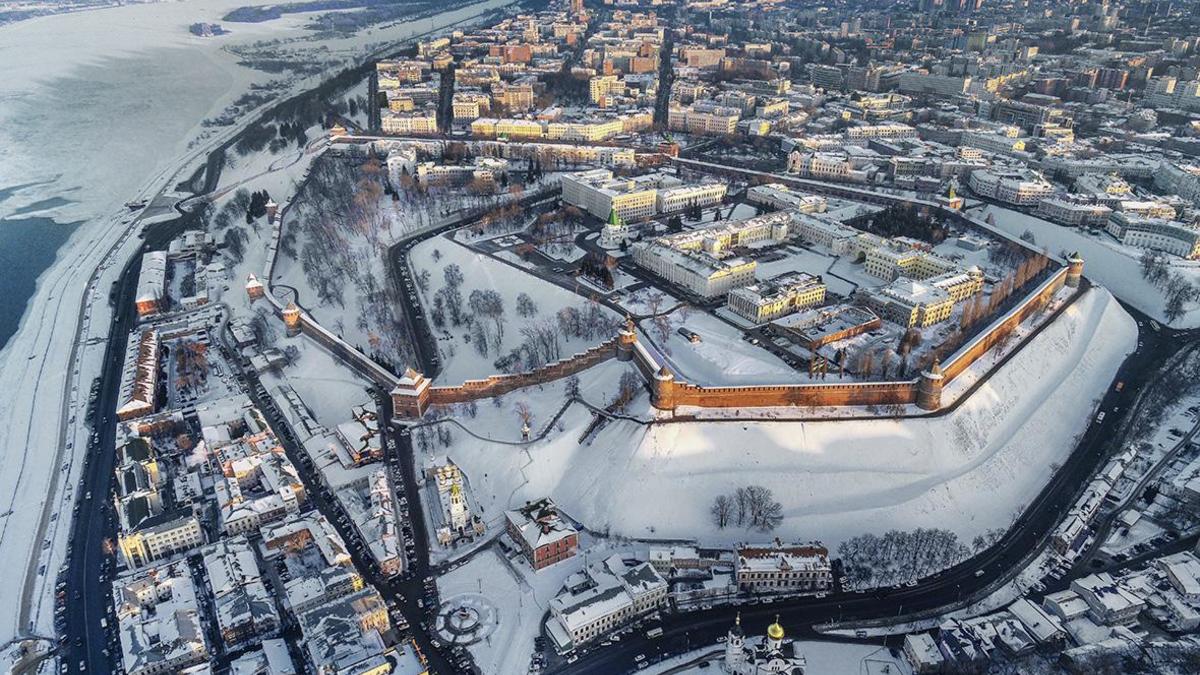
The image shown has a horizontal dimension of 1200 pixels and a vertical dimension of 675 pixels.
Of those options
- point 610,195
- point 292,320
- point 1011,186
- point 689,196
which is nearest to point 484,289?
point 292,320

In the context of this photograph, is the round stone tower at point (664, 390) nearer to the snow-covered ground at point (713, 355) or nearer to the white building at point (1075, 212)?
the snow-covered ground at point (713, 355)

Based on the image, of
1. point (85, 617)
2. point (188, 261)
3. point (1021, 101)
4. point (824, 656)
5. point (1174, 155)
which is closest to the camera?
point (824, 656)

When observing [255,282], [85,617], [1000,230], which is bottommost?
[85,617]

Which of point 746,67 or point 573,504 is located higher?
point 746,67

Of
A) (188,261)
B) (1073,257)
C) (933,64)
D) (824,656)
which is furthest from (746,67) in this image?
(824,656)

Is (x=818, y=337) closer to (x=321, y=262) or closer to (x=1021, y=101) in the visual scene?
(x=321, y=262)

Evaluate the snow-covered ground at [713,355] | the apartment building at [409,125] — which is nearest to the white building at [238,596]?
the snow-covered ground at [713,355]
